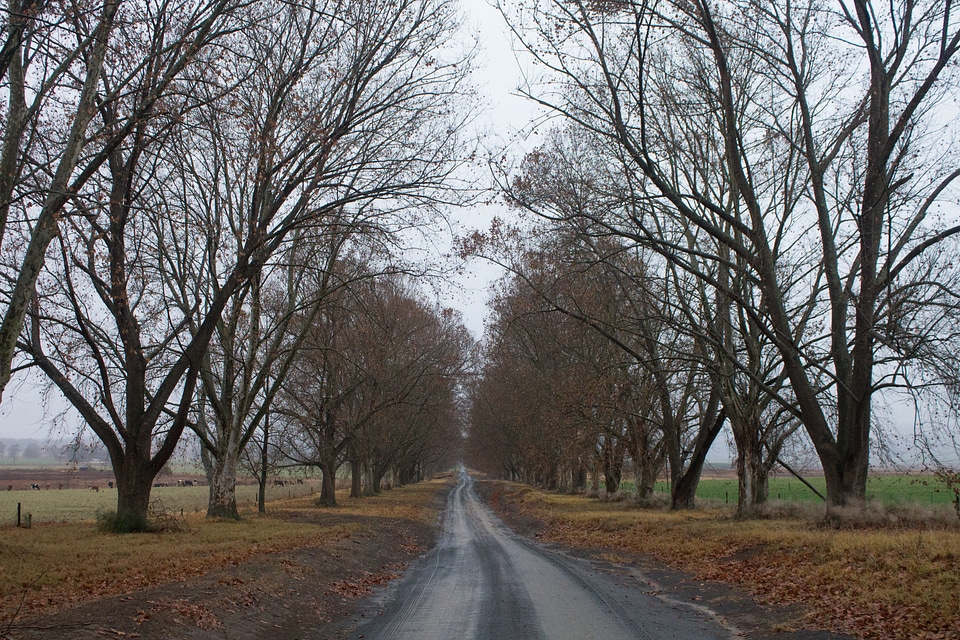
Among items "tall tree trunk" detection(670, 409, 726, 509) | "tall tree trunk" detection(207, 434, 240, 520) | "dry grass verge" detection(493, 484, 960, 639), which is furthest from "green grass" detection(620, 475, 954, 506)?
"tall tree trunk" detection(207, 434, 240, 520)

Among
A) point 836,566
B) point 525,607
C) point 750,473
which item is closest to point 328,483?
point 750,473

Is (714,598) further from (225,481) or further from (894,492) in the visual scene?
(894,492)

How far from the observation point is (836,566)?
33.8ft

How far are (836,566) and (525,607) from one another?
465 centimetres

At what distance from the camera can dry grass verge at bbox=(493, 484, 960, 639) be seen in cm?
780

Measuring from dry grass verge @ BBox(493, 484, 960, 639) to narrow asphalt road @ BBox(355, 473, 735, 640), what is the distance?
153 centimetres

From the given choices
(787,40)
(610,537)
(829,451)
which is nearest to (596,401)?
(610,537)

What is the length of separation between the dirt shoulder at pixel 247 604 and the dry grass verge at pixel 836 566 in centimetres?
619

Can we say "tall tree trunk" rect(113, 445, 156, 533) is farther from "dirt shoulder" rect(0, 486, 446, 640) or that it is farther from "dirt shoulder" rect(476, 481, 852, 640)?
"dirt shoulder" rect(476, 481, 852, 640)

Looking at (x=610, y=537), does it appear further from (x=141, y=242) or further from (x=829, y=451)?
(x=141, y=242)

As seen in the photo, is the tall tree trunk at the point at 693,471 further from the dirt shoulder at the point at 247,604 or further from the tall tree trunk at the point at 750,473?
the dirt shoulder at the point at 247,604

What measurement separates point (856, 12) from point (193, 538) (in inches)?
718

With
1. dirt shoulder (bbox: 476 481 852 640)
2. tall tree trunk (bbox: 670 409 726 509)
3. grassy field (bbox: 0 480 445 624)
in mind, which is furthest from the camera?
tall tree trunk (bbox: 670 409 726 509)

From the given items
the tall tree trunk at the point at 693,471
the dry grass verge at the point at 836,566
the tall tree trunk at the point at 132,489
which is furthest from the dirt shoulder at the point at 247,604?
the tall tree trunk at the point at 693,471
